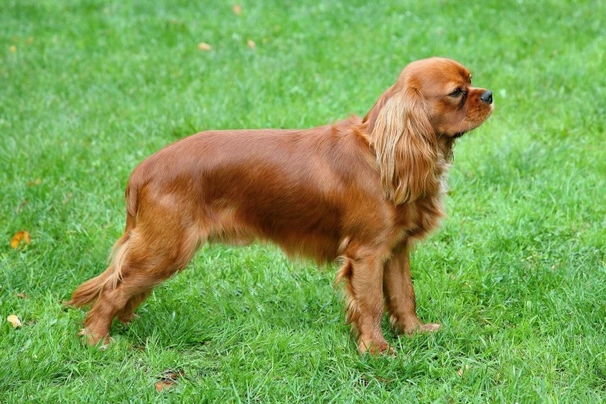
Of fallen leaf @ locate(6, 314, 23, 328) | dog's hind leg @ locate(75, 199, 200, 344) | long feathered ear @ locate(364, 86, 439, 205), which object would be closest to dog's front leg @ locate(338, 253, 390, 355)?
long feathered ear @ locate(364, 86, 439, 205)

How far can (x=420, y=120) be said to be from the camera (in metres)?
3.79

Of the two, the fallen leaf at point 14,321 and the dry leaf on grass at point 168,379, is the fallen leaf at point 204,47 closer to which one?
the fallen leaf at point 14,321

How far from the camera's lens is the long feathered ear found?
3.78m

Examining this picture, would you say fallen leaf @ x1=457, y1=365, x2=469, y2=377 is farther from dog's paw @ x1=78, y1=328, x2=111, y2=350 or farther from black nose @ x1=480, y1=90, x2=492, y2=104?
dog's paw @ x1=78, y1=328, x2=111, y2=350

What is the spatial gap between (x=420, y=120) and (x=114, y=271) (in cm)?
169

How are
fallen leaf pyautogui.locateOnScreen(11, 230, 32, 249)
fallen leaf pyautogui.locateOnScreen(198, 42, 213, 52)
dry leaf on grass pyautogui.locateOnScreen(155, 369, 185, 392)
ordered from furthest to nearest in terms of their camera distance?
1. fallen leaf pyautogui.locateOnScreen(198, 42, 213, 52)
2. fallen leaf pyautogui.locateOnScreen(11, 230, 32, 249)
3. dry leaf on grass pyautogui.locateOnScreen(155, 369, 185, 392)

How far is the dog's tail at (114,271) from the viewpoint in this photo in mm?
4105

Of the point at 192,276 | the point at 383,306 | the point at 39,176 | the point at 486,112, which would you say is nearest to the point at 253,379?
the point at 383,306

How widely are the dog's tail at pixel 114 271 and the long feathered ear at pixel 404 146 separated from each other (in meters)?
1.26

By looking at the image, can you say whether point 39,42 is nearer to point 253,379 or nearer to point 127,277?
point 127,277

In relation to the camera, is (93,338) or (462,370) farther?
(93,338)

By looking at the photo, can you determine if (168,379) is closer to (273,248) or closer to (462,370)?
(273,248)

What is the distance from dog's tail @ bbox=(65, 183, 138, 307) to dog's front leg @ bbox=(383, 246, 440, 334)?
132 centimetres

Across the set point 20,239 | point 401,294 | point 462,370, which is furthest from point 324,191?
point 20,239
